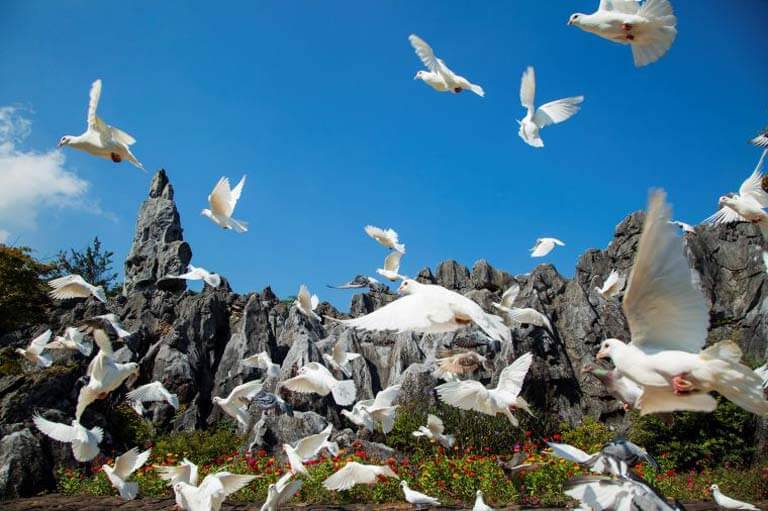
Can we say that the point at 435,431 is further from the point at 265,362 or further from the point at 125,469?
the point at 125,469

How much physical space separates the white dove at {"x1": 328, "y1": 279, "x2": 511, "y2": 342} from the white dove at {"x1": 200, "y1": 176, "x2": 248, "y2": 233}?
4.91 m

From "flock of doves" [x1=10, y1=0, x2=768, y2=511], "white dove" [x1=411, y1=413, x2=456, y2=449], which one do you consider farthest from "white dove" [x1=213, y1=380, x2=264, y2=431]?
"white dove" [x1=411, y1=413, x2=456, y2=449]

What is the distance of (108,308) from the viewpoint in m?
24.5

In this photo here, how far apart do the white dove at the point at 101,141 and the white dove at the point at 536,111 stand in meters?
5.32

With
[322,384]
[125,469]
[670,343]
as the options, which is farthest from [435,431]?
[670,343]

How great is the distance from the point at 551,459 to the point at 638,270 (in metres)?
7.71

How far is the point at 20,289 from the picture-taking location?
89.1ft

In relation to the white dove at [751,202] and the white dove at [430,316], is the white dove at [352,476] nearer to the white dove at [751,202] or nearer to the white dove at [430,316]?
the white dove at [430,316]

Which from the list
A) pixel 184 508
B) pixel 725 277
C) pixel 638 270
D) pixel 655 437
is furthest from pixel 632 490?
pixel 725 277

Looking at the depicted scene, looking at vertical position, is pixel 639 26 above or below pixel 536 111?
below

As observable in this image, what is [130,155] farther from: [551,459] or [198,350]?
[198,350]

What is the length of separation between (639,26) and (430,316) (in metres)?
3.10

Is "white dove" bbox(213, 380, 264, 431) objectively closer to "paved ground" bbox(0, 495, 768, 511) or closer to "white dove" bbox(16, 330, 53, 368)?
"paved ground" bbox(0, 495, 768, 511)

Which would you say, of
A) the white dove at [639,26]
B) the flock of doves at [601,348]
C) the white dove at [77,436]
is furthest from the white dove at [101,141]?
the white dove at [639,26]
